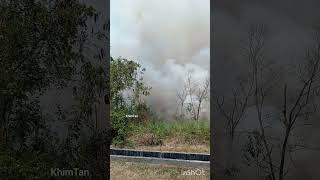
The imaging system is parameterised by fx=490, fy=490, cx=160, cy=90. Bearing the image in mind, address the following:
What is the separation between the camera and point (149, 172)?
5992 millimetres

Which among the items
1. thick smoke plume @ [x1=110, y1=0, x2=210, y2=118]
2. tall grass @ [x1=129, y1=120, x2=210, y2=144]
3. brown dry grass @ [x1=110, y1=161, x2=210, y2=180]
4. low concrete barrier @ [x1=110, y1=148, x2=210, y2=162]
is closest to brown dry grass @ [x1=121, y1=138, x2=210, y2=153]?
tall grass @ [x1=129, y1=120, x2=210, y2=144]

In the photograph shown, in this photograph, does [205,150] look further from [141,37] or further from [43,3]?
[43,3]

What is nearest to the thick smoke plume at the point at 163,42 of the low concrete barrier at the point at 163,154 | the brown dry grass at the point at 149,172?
the low concrete barrier at the point at 163,154

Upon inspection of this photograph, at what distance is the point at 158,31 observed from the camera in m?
7.07

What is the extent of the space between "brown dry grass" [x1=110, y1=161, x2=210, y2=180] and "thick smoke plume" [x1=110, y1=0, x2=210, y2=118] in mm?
1171

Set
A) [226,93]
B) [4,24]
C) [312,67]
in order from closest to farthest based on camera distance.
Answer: [4,24] → [312,67] → [226,93]

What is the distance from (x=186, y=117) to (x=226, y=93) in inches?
113

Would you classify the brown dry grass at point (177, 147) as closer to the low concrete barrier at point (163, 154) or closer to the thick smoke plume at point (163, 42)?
the low concrete barrier at point (163, 154)

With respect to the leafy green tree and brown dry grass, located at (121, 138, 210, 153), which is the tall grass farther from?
the leafy green tree

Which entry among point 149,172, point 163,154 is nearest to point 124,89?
point 163,154

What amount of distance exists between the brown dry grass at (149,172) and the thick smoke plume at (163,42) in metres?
1.17

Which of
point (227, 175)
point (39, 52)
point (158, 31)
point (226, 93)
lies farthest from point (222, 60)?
point (158, 31)

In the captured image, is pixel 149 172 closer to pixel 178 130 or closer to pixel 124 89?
pixel 178 130

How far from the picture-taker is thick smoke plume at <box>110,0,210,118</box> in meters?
6.59
